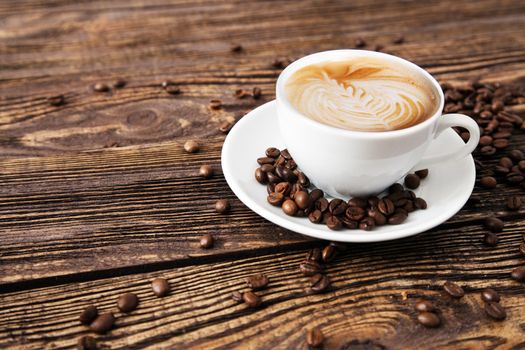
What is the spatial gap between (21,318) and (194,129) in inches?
32.0

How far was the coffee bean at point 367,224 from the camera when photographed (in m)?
1.21

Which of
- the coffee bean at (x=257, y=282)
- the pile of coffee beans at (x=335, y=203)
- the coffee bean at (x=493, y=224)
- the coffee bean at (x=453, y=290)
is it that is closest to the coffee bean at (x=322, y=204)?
the pile of coffee beans at (x=335, y=203)

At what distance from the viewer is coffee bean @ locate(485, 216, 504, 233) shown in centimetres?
134

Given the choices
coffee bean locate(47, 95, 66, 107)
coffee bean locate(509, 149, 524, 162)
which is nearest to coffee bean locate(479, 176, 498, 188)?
coffee bean locate(509, 149, 524, 162)

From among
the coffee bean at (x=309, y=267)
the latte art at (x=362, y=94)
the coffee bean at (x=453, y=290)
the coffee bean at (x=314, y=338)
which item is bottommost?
the coffee bean at (x=314, y=338)

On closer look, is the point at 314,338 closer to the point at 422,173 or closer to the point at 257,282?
the point at 257,282

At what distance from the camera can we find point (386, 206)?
1.26 meters

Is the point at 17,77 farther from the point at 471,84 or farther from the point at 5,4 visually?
the point at 471,84

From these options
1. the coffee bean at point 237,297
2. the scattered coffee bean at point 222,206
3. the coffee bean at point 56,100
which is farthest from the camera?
the coffee bean at point 56,100

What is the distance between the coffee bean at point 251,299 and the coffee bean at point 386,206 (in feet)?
1.14

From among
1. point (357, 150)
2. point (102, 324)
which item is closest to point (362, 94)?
point (357, 150)

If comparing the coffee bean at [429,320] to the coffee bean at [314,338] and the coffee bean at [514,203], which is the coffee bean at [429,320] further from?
the coffee bean at [514,203]

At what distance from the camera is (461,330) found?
112 centimetres

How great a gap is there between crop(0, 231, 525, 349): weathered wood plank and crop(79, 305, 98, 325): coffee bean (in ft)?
0.06
